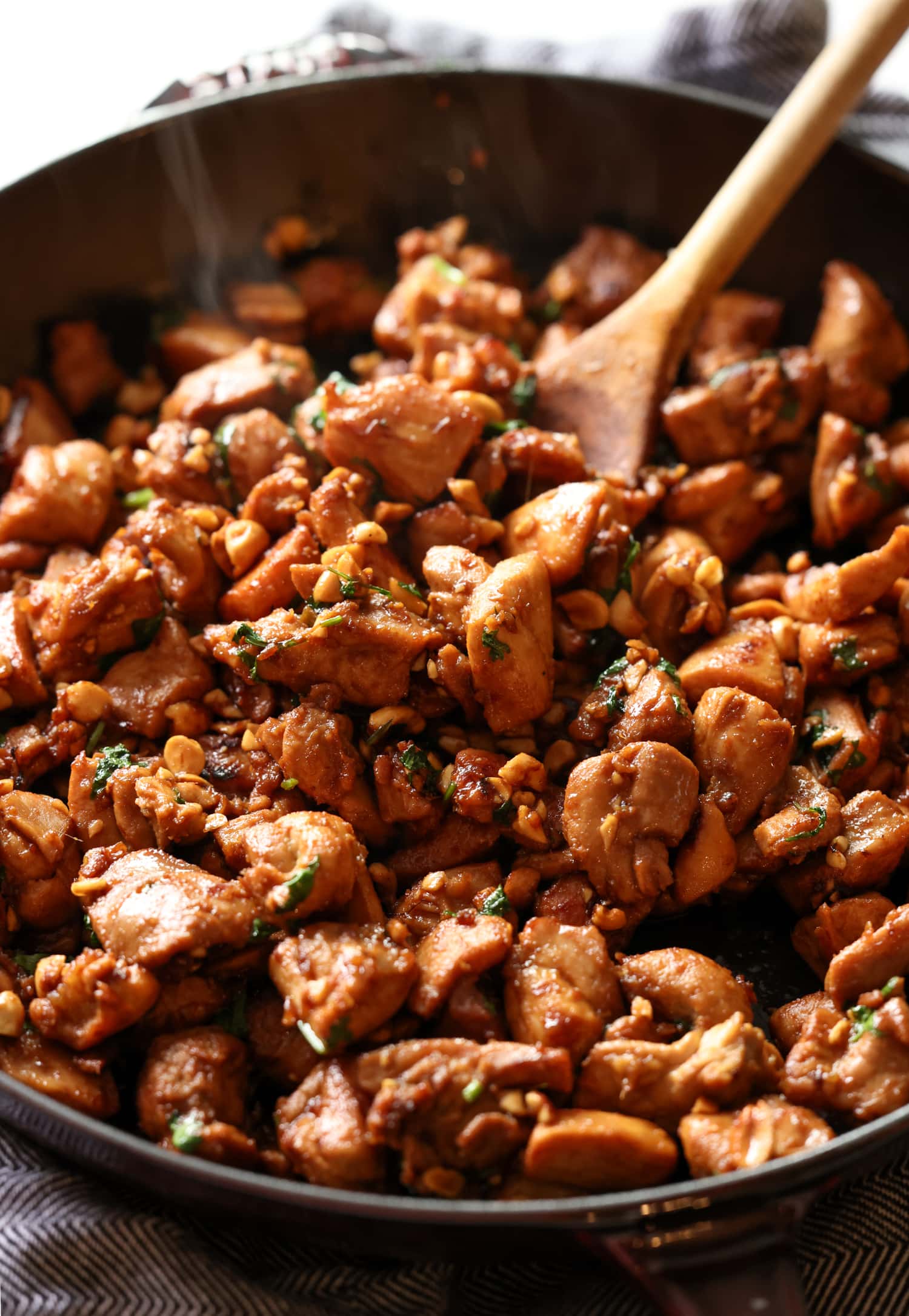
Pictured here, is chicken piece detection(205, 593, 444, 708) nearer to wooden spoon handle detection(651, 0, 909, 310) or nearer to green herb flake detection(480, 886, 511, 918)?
green herb flake detection(480, 886, 511, 918)

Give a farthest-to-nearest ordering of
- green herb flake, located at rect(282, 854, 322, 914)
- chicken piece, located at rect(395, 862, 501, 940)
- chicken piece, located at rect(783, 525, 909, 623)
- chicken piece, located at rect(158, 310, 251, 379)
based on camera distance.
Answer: chicken piece, located at rect(158, 310, 251, 379), chicken piece, located at rect(783, 525, 909, 623), chicken piece, located at rect(395, 862, 501, 940), green herb flake, located at rect(282, 854, 322, 914)

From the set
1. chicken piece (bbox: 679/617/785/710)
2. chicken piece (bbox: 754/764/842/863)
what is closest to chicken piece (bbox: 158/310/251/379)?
chicken piece (bbox: 679/617/785/710)

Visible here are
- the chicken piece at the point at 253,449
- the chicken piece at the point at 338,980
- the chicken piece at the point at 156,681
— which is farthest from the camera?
the chicken piece at the point at 253,449

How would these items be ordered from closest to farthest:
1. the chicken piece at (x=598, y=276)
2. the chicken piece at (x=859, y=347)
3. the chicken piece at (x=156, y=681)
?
the chicken piece at (x=156, y=681), the chicken piece at (x=859, y=347), the chicken piece at (x=598, y=276)

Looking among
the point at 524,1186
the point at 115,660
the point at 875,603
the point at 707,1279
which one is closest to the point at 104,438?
A: the point at 115,660

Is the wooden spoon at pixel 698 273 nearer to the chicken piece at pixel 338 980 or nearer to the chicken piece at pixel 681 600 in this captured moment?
the chicken piece at pixel 681 600

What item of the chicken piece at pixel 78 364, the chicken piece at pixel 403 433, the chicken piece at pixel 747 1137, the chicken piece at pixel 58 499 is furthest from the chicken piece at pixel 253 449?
the chicken piece at pixel 747 1137

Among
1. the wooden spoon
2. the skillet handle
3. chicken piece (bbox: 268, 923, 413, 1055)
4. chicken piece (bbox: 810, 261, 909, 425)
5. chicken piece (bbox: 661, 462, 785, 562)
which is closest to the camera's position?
the skillet handle
